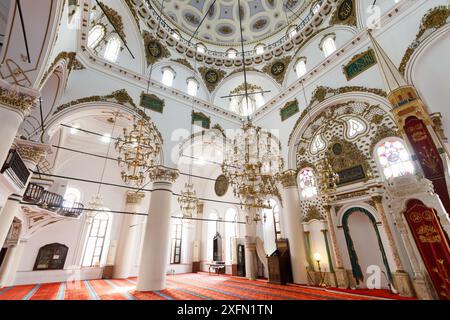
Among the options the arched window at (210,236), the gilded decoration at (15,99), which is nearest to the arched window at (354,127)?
the gilded decoration at (15,99)

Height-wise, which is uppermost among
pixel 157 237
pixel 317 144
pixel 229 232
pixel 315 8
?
pixel 315 8

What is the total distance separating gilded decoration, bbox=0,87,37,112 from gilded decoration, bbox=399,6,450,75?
29.3 feet

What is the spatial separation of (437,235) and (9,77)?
29.3 feet

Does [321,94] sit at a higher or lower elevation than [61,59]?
higher

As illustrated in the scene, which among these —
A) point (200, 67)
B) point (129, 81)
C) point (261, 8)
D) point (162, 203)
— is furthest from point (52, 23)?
point (261, 8)

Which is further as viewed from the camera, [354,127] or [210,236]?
[210,236]

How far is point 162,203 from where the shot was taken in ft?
23.2

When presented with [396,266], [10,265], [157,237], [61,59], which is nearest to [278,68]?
[61,59]

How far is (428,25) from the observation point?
5578mm

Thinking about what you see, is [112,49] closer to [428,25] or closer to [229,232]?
[428,25]

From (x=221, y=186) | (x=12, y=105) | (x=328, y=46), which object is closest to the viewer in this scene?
(x=12, y=105)

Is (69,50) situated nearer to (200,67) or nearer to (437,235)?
(200,67)

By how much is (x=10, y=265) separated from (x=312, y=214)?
11.2 metres

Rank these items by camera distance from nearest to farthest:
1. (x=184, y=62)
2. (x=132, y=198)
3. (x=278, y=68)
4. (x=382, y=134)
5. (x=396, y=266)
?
(x=396, y=266) → (x=382, y=134) → (x=184, y=62) → (x=278, y=68) → (x=132, y=198)
